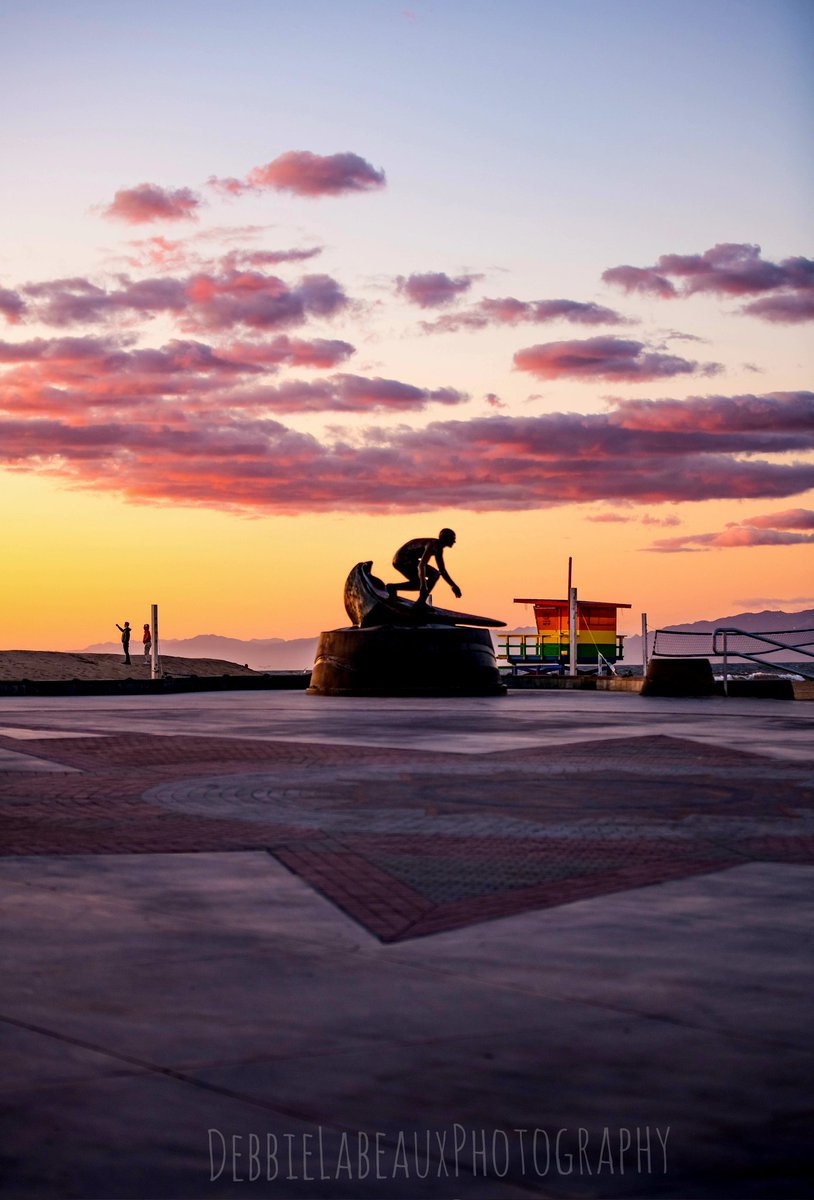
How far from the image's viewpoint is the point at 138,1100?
10.0 ft

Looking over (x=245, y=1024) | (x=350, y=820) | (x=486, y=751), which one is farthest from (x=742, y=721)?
(x=245, y=1024)

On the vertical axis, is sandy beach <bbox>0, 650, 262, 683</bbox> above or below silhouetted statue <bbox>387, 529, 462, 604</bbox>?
below

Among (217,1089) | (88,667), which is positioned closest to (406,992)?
(217,1089)

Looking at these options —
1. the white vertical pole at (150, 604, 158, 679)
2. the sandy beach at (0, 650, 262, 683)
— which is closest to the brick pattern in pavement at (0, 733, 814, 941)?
the white vertical pole at (150, 604, 158, 679)

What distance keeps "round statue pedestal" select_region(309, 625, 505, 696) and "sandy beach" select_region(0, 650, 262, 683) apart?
61.8ft

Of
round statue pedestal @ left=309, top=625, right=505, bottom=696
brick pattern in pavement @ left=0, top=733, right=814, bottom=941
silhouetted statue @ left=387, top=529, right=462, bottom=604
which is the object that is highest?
silhouetted statue @ left=387, top=529, right=462, bottom=604

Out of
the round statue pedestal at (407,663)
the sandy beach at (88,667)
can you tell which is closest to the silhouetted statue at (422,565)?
the round statue pedestal at (407,663)

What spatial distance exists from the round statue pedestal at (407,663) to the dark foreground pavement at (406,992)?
61.0 feet

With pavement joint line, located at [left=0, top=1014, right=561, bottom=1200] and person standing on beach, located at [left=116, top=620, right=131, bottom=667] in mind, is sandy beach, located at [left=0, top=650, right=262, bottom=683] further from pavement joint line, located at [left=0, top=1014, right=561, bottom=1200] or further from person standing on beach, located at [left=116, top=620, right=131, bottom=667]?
pavement joint line, located at [left=0, top=1014, right=561, bottom=1200]

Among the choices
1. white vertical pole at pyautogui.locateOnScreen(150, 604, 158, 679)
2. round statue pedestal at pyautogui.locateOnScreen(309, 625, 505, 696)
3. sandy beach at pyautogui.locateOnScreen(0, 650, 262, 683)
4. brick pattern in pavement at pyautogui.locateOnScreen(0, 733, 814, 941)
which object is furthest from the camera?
sandy beach at pyautogui.locateOnScreen(0, 650, 262, 683)

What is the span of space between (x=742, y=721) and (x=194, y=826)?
38.5 ft

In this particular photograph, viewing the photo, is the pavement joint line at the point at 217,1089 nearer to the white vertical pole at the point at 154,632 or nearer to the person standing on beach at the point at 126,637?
the white vertical pole at the point at 154,632

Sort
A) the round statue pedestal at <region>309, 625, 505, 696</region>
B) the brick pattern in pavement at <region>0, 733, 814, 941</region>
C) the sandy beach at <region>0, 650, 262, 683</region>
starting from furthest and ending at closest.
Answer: the sandy beach at <region>0, 650, 262, 683</region> < the round statue pedestal at <region>309, 625, 505, 696</region> < the brick pattern in pavement at <region>0, 733, 814, 941</region>

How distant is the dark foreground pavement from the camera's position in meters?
2.78
